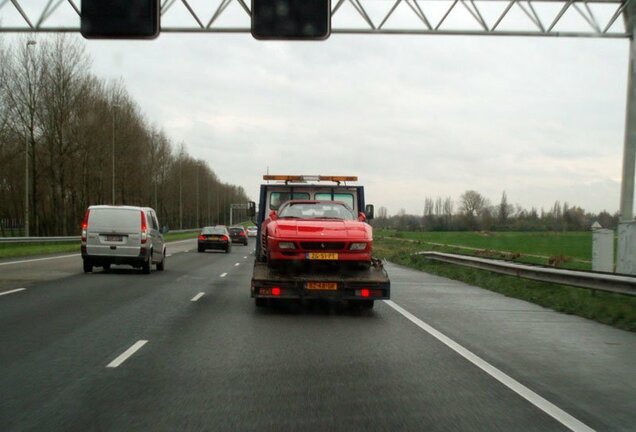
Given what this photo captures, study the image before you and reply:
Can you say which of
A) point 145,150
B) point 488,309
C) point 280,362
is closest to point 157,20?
point 488,309

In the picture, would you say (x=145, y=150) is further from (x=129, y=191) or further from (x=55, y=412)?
(x=55, y=412)

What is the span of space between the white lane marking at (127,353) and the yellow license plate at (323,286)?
11.2ft

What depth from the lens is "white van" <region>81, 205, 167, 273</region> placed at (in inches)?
848

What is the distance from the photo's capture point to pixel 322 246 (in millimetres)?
12383

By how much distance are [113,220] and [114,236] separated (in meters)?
0.47

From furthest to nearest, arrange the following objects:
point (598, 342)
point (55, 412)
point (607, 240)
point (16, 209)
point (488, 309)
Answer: point (16, 209) → point (607, 240) → point (488, 309) → point (598, 342) → point (55, 412)

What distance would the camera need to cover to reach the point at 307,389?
6641 mm

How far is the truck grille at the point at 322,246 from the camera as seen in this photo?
12.4 metres

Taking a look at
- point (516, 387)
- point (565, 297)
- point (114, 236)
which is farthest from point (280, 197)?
point (516, 387)

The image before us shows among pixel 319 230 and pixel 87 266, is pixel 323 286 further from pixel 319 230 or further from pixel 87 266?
pixel 87 266

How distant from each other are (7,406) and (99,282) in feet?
43.4

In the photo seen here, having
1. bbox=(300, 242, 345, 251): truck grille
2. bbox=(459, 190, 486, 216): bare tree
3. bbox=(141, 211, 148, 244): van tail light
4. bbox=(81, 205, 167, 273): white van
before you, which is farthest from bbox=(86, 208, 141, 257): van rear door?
bbox=(459, 190, 486, 216): bare tree

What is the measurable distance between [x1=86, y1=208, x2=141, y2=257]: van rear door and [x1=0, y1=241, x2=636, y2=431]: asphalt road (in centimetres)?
720

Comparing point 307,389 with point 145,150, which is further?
point 145,150
